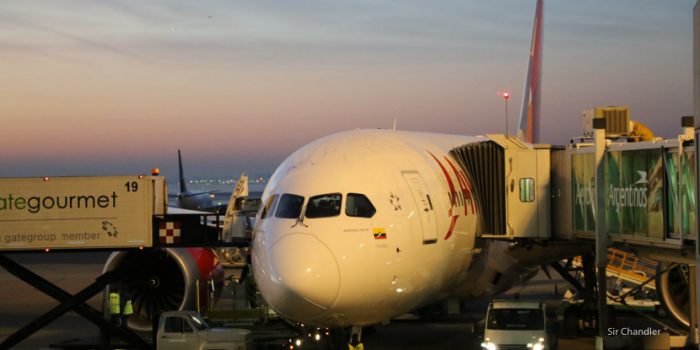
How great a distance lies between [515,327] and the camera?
21859 millimetres

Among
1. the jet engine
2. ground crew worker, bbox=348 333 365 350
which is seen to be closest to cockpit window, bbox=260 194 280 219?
ground crew worker, bbox=348 333 365 350

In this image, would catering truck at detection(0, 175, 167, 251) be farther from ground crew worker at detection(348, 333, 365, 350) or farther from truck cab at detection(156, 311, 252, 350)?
ground crew worker at detection(348, 333, 365, 350)

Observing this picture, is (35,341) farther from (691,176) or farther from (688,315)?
(691,176)

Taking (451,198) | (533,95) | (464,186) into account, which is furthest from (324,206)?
(533,95)

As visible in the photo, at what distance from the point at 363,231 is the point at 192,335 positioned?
6.57m

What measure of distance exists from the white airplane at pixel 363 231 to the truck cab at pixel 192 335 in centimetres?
408

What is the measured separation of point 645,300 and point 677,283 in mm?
7223

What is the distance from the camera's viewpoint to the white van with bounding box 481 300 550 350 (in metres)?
21.1

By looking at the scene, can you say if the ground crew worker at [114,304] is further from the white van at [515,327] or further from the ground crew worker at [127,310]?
the white van at [515,327]

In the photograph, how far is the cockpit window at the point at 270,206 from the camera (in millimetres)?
17188

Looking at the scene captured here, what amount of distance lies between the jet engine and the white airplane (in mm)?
5963

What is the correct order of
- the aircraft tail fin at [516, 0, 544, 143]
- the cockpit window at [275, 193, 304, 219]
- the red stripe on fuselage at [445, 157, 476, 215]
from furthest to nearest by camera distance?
1. the aircraft tail fin at [516, 0, 544, 143]
2. the red stripe on fuselage at [445, 157, 476, 215]
3. the cockpit window at [275, 193, 304, 219]

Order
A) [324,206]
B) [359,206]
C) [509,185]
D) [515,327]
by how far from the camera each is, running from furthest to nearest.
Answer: [515,327] → [509,185] → [359,206] → [324,206]

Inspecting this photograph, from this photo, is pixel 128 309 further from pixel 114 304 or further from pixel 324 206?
pixel 324 206
